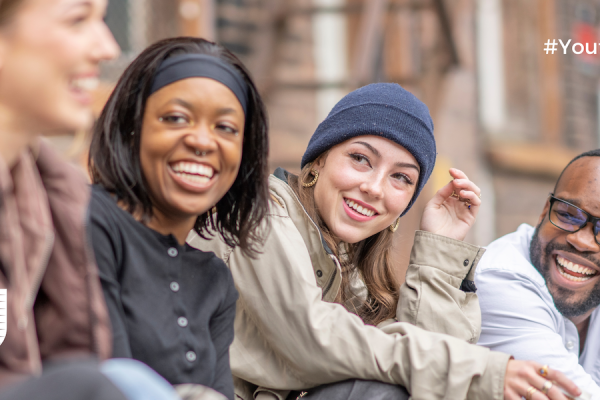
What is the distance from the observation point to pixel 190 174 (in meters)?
1.64

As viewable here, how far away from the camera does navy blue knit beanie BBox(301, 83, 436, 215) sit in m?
2.35

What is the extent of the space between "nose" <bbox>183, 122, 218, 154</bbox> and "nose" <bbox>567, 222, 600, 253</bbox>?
1606 millimetres

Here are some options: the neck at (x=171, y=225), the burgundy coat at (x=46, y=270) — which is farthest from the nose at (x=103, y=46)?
the neck at (x=171, y=225)

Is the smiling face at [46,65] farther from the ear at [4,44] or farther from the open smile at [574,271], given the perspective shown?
the open smile at [574,271]

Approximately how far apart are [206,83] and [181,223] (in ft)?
1.15

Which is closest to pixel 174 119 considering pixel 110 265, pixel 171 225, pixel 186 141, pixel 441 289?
pixel 186 141

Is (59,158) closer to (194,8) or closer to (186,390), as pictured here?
(186,390)

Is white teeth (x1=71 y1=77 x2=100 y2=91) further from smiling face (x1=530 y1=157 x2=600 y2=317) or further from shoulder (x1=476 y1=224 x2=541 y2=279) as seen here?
smiling face (x1=530 y1=157 x2=600 y2=317)

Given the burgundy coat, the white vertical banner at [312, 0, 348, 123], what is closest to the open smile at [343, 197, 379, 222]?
the burgundy coat

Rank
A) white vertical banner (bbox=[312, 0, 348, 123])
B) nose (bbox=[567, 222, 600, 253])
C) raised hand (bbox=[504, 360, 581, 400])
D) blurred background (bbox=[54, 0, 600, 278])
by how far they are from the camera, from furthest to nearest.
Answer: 1. white vertical banner (bbox=[312, 0, 348, 123])
2. blurred background (bbox=[54, 0, 600, 278])
3. nose (bbox=[567, 222, 600, 253])
4. raised hand (bbox=[504, 360, 581, 400])

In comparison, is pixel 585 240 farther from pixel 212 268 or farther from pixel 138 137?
pixel 138 137

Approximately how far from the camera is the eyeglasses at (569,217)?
2594 mm

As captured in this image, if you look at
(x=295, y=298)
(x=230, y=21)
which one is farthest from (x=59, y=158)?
(x=230, y=21)

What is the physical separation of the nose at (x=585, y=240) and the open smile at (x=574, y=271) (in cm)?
7
